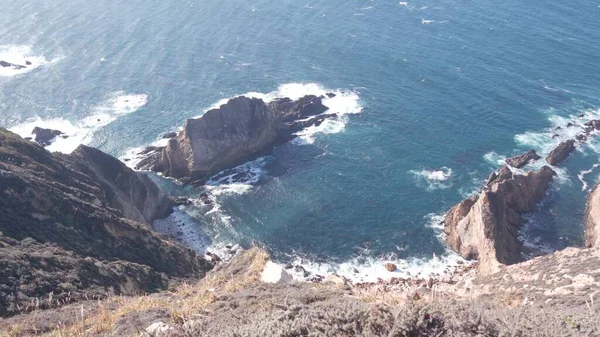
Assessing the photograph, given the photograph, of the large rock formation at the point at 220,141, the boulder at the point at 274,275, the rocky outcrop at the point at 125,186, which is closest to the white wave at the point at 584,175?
the large rock formation at the point at 220,141

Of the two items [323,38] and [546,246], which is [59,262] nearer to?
[546,246]

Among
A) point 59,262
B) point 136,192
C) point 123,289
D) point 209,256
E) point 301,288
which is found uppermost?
point 301,288

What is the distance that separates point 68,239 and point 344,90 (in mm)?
56758

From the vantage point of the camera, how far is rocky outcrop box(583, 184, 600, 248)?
48228mm

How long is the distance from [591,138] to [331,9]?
6031 centimetres

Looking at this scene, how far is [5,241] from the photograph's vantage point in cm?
2580

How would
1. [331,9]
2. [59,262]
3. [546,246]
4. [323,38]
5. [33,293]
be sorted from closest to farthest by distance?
[33,293] → [59,262] → [546,246] → [323,38] → [331,9]

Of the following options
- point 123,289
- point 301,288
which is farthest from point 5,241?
point 301,288

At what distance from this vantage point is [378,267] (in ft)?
162

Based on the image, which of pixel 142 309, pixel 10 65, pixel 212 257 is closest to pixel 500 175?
pixel 212 257

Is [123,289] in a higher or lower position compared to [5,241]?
lower

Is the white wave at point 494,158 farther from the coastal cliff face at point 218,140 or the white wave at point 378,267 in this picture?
the coastal cliff face at point 218,140

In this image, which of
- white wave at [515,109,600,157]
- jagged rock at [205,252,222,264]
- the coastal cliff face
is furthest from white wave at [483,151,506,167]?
jagged rock at [205,252,222,264]

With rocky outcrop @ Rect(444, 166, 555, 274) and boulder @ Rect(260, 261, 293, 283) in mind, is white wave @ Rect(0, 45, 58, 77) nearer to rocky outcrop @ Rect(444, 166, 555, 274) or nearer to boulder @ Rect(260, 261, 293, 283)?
rocky outcrop @ Rect(444, 166, 555, 274)
